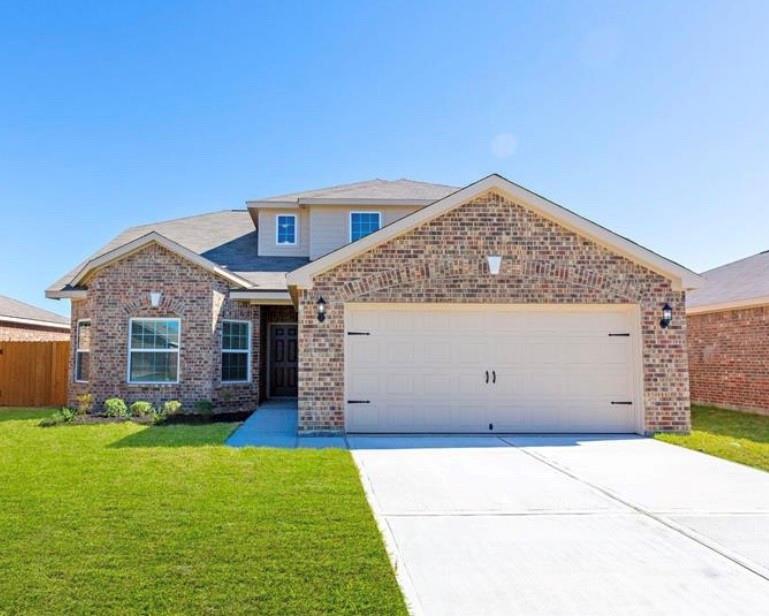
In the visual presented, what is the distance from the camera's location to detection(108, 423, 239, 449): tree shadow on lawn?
8570 mm

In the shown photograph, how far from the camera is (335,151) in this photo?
1672 centimetres

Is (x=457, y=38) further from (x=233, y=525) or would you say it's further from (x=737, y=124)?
(x=233, y=525)

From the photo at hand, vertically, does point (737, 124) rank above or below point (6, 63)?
below

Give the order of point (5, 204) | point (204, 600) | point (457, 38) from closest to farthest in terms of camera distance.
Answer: point (204, 600), point (457, 38), point (5, 204)

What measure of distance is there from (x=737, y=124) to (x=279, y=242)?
12.2 m

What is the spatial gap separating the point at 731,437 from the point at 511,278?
5.04 meters

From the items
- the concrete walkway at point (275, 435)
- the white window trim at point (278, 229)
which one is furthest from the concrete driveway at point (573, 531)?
the white window trim at point (278, 229)

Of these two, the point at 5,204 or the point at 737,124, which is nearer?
the point at 737,124

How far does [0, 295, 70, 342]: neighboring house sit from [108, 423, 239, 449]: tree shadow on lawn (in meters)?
10.9

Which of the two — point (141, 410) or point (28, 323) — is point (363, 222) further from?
point (28, 323)

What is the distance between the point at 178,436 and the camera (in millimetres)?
9328

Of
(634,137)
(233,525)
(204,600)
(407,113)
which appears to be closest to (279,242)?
(407,113)

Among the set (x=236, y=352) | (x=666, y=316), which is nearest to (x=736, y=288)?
(x=666, y=316)

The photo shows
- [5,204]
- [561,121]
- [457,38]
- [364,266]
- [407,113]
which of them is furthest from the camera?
[5,204]
